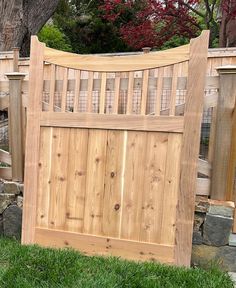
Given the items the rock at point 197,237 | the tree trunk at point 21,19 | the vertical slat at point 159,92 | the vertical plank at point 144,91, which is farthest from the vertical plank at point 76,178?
the tree trunk at point 21,19

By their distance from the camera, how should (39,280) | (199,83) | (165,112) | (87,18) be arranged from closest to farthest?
1. (39,280)
2. (199,83)
3. (165,112)
4. (87,18)

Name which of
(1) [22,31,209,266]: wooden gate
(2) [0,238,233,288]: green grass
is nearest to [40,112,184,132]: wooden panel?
(1) [22,31,209,266]: wooden gate

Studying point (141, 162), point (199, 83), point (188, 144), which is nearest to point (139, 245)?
point (141, 162)

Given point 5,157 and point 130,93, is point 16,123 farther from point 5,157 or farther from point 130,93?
point 130,93

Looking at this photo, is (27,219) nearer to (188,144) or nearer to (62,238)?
(62,238)

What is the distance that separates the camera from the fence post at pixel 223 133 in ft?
9.63

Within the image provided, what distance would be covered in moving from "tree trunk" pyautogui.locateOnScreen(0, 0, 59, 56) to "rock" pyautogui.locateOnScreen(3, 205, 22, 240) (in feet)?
18.4

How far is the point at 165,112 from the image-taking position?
3.10 meters

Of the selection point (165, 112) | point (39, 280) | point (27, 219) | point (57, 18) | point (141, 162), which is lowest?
point (39, 280)

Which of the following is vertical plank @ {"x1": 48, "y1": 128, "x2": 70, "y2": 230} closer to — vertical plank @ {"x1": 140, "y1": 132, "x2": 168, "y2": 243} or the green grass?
the green grass

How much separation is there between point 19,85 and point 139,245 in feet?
5.96

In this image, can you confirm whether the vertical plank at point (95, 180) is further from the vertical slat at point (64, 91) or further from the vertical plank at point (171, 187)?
the vertical plank at point (171, 187)

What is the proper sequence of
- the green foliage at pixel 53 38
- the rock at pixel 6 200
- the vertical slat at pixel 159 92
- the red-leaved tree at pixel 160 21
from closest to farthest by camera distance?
the vertical slat at pixel 159 92, the rock at pixel 6 200, the red-leaved tree at pixel 160 21, the green foliage at pixel 53 38

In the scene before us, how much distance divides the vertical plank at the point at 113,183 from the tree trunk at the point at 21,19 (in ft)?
19.7
